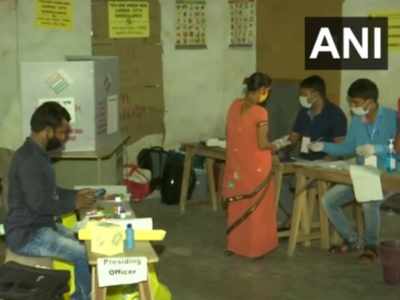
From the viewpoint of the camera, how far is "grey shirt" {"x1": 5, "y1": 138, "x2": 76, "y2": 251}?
4.02 metres

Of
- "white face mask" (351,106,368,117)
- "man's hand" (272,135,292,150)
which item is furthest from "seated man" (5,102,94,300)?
"white face mask" (351,106,368,117)

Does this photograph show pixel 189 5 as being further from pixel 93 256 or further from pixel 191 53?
pixel 93 256

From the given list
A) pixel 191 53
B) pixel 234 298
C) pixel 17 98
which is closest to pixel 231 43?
pixel 191 53

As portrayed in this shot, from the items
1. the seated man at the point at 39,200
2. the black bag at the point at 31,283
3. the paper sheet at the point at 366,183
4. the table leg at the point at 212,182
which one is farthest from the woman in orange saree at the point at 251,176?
the black bag at the point at 31,283

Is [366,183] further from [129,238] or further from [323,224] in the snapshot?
[129,238]

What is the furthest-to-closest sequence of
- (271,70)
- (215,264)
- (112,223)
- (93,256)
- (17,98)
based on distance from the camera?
(271,70) < (17,98) < (215,264) < (112,223) < (93,256)

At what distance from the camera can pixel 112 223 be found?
12.6 feet

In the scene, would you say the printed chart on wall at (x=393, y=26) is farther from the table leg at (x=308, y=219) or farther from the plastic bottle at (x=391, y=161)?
the plastic bottle at (x=391, y=161)

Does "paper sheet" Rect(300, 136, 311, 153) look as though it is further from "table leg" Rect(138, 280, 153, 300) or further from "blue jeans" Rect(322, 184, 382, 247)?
"table leg" Rect(138, 280, 153, 300)

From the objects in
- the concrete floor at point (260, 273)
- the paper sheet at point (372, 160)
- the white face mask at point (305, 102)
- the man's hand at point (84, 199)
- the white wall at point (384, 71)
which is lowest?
the concrete floor at point (260, 273)

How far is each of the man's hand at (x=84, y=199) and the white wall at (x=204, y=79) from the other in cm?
381

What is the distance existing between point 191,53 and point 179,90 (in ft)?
1.29

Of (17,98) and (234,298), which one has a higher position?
(17,98)

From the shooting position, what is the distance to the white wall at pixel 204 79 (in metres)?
8.09
